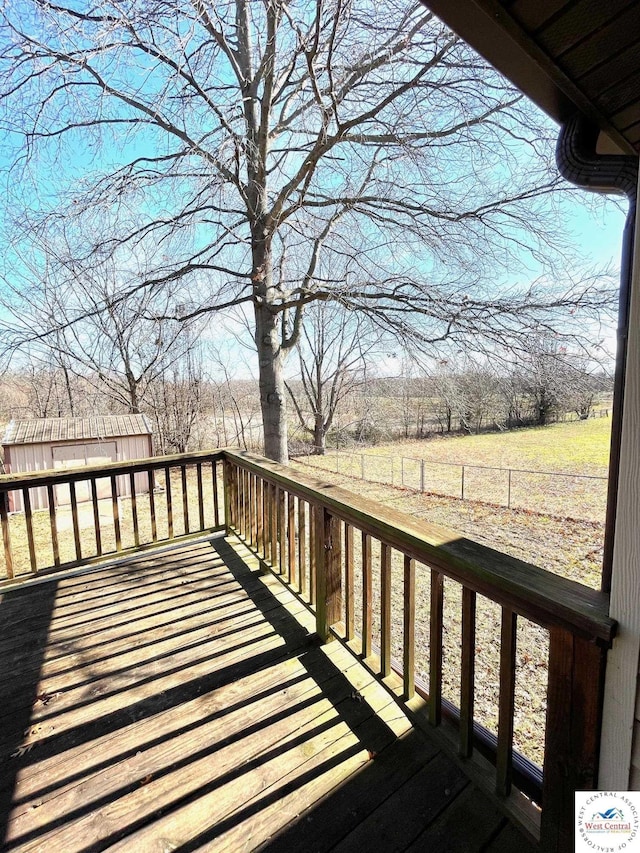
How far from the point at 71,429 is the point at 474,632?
11.2 meters

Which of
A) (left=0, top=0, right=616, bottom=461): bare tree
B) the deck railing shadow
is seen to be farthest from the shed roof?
the deck railing shadow

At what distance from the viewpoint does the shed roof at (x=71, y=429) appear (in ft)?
31.8

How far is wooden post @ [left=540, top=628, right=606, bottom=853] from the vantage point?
106 cm

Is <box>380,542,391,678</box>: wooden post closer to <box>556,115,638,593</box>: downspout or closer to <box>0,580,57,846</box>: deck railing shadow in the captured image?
<box>556,115,638,593</box>: downspout

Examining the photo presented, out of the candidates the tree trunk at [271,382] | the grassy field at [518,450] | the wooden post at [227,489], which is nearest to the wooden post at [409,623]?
the wooden post at [227,489]

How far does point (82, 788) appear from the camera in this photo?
1.47 metres

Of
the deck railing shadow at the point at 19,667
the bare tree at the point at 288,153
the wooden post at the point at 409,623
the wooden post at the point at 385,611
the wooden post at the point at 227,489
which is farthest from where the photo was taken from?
the wooden post at the point at 227,489

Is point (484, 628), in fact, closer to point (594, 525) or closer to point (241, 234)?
point (594, 525)

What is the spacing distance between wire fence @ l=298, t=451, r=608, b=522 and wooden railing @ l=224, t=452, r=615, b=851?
20.9 feet

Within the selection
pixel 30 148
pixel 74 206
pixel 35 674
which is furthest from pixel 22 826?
pixel 30 148

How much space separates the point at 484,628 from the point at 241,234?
5.44 metres

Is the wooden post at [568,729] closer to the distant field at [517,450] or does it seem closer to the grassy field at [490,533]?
the grassy field at [490,533]

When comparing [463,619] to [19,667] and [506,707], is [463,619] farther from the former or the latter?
[19,667]

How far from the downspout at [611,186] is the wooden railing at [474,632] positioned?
7.3 inches
